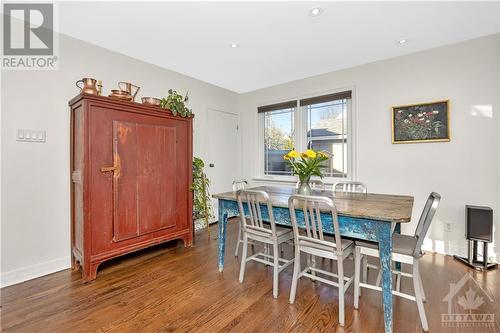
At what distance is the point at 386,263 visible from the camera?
1.56 m

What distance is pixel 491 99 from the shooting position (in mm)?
2596

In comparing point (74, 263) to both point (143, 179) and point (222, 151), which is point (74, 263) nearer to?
point (143, 179)

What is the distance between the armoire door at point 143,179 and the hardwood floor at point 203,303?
50cm

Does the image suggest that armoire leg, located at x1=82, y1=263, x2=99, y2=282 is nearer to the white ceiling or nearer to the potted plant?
the potted plant

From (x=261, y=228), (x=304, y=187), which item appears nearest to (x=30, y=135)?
(x=261, y=228)

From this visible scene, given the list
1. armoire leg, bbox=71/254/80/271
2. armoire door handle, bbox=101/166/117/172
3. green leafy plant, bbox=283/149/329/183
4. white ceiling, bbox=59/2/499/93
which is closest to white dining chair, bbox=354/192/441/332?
green leafy plant, bbox=283/149/329/183

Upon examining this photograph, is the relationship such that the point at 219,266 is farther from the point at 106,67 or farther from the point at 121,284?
the point at 106,67

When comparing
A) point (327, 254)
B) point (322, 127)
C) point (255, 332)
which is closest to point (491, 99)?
point (322, 127)

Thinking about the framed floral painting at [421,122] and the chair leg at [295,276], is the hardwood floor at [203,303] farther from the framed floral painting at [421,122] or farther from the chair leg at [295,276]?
the framed floral painting at [421,122]

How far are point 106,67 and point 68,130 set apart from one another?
2.95 feet

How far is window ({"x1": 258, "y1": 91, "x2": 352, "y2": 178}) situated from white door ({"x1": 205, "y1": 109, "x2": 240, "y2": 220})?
595 mm

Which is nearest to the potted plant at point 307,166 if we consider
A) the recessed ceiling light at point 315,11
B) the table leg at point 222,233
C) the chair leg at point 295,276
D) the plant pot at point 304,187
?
the plant pot at point 304,187

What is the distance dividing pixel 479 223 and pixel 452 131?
42.2 inches

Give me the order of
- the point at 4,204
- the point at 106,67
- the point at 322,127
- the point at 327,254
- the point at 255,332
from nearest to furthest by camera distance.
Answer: the point at 255,332 < the point at 327,254 < the point at 4,204 < the point at 106,67 < the point at 322,127
